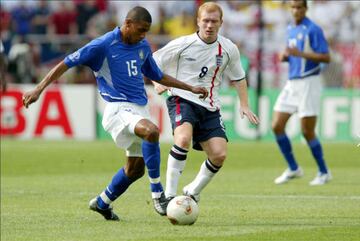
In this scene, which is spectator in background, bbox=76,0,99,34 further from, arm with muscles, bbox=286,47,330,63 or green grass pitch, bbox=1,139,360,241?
arm with muscles, bbox=286,47,330,63

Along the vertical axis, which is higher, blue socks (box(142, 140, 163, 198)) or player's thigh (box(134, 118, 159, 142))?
player's thigh (box(134, 118, 159, 142))

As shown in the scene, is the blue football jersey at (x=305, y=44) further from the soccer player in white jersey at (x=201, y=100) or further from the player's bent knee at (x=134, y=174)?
the player's bent knee at (x=134, y=174)

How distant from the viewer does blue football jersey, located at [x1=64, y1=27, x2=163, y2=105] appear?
9984mm

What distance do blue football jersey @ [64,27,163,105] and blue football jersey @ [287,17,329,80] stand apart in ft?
17.9

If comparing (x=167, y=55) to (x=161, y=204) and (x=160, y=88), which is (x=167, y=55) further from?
(x=161, y=204)

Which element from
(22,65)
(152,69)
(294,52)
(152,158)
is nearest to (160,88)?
(152,69)

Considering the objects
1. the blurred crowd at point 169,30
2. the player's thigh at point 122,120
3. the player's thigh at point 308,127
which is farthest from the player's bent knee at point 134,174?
the blurred crowd at point 169,30

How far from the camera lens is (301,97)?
15.5m

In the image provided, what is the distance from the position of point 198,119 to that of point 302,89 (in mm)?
5117

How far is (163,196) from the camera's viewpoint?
10.2 m

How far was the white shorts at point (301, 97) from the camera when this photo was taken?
15.4 meters

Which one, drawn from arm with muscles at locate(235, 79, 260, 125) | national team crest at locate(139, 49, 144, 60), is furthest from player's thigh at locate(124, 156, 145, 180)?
arm with muscles at locate(235, 79, 260, 125)

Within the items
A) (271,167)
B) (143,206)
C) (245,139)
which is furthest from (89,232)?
(245,139)

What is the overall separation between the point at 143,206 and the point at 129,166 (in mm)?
1535
